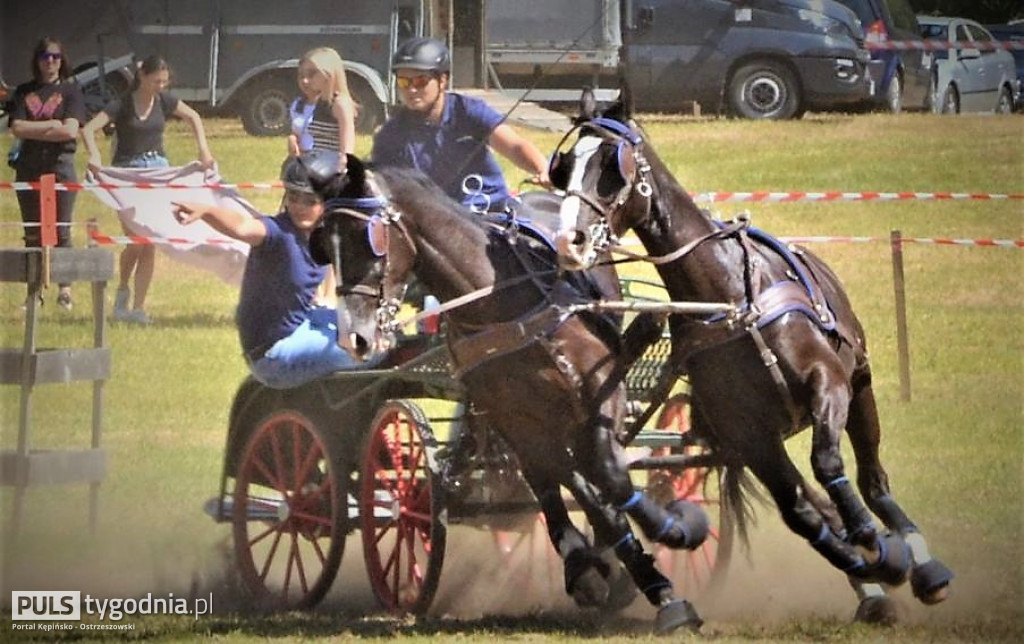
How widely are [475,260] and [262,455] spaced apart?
1.63 meters

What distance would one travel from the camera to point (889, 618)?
6629mm

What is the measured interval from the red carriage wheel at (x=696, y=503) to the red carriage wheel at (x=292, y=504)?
1269 mm

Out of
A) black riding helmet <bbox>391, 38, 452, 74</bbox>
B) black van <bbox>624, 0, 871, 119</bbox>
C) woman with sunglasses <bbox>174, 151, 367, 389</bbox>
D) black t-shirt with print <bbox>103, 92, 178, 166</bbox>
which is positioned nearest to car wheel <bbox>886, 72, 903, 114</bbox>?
black van <bbox>624, 0, 871, 119</bbox>

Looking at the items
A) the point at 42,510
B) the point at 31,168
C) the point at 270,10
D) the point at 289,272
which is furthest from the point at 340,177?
the point at 31,168

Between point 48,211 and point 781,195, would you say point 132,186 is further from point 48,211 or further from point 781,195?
point 781,195

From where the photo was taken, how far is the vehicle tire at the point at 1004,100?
10.6 meters

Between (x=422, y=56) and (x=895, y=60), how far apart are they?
4285 mm

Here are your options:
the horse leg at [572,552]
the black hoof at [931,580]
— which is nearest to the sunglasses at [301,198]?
the horse leg at [572,552]

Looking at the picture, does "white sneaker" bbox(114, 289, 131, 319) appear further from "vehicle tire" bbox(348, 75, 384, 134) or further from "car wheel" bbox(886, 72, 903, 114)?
"car wheel" bbox(886, 72, 903, 114)

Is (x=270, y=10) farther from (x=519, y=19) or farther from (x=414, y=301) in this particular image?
(x=414, y=301)

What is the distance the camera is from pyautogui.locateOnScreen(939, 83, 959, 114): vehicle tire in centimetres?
1057

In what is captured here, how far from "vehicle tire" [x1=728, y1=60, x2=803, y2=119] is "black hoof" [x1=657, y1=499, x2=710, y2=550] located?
15.4ft

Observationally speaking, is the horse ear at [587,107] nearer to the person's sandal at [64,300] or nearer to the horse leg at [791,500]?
the horse leg at [791,500]

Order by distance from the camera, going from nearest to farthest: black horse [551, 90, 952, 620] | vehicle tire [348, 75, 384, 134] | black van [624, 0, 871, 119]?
1. black horse [551, 90, 952, 620]
2. vehicle tire [348, 75, 384, 134]
3. black van [624, 0, 871, 119]
